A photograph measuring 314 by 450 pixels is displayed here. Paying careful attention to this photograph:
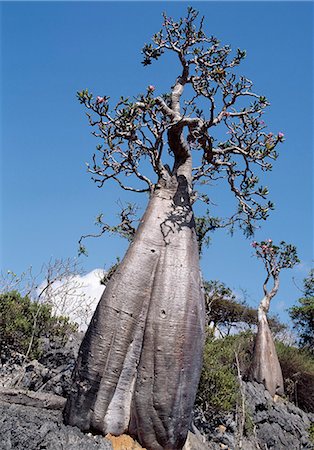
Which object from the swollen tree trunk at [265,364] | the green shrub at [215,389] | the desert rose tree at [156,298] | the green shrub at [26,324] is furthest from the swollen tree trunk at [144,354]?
the swollen tree trunk at [265,364]

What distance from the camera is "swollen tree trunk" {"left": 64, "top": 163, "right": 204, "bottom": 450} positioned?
12.2 feet

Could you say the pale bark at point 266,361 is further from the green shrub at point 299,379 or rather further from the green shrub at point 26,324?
the green shrub at point 26,324

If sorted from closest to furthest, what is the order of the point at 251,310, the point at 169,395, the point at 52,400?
the point at 169,395, the point at 52,400, the point at 251,310

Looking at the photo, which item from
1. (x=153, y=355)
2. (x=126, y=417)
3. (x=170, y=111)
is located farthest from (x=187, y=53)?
(x=126, y=417)

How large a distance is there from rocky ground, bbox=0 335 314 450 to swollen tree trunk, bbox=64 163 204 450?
0.19m

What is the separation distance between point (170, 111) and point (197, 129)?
0.41 meters

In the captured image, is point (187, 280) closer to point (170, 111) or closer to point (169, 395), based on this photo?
point (169, 395)

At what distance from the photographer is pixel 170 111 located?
16.6 ft

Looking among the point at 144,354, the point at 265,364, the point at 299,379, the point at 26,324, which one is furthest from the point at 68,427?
the point at 299,379

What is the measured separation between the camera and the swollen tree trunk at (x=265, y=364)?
377 inches

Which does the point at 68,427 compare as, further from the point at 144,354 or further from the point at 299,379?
the point at 299,379

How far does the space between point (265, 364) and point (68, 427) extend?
23.0 feet

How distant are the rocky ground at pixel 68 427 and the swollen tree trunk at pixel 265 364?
0.99ft

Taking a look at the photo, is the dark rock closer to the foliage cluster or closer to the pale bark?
the foliage cluster
